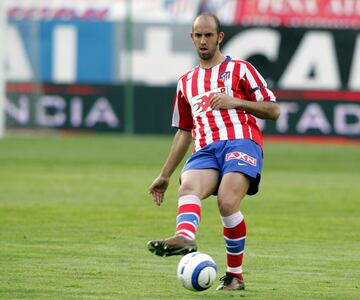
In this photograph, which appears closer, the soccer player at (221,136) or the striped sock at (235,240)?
the soccer player at (221,136)

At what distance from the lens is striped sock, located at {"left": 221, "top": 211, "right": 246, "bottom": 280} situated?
8938 millimetres

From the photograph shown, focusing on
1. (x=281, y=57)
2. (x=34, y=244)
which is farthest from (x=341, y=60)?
(x=34, y=244)

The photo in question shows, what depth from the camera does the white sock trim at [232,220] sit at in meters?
8.88

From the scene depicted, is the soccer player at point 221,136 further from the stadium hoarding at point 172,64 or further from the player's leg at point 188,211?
the stadium hoarding at point 172,64

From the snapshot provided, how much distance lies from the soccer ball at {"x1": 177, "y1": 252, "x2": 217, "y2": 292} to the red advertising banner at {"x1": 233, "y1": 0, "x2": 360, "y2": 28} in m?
26.4

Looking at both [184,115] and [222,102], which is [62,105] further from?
[222,102]

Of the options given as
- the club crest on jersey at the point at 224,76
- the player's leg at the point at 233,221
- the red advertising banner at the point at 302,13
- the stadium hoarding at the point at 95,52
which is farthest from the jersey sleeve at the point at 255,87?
the red advertising banner at the point at 302,13

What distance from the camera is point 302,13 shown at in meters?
35.1

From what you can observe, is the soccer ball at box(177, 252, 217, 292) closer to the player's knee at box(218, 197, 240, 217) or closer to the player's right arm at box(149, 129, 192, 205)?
the player's knee at box(218, 197, 240, 217)

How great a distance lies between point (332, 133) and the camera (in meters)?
31.2

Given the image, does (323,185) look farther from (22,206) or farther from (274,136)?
(274,136)

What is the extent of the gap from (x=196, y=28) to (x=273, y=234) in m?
4.78

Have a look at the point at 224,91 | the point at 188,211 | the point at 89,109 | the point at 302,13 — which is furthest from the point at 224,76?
the point at 302,13

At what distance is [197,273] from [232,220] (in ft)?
2.46
